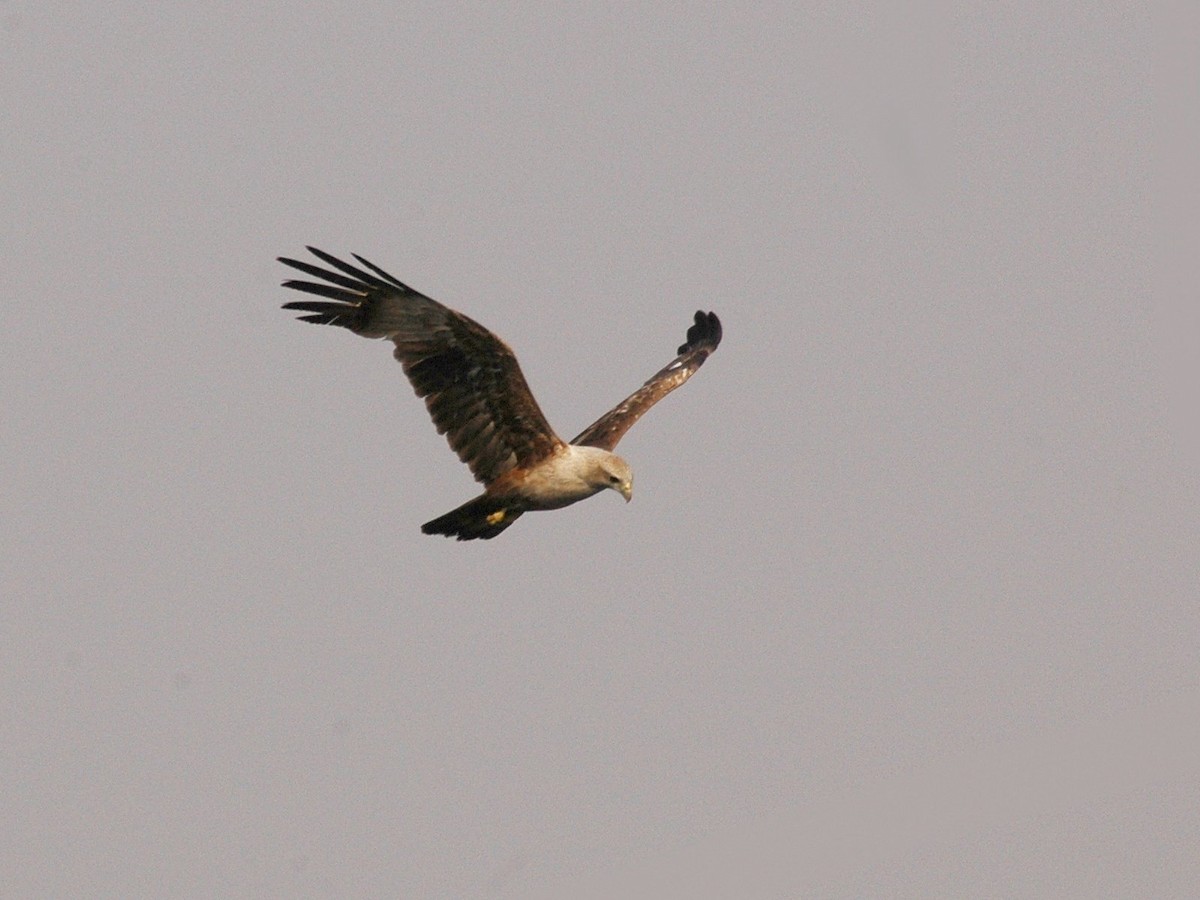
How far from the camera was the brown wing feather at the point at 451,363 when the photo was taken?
56.4 feet

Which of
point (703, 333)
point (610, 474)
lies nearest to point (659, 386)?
point (703, 333)

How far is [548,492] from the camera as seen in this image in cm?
1822

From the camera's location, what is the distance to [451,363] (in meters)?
17.6

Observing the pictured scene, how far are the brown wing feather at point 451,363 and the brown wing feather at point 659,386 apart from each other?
2.28 m

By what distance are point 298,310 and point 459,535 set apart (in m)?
2.70

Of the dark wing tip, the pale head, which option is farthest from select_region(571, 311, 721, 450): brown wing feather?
the pale head

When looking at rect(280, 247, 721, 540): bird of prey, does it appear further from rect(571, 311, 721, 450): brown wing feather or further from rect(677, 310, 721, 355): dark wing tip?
rect(677, 310, 721, 355): dark wing tip

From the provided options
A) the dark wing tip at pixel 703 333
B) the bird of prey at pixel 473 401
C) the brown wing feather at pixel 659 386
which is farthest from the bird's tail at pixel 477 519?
the dark wing tip at pixel 703 333

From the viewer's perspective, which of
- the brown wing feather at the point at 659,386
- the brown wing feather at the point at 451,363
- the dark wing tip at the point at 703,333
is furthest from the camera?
the dark wing tip at the point at 703,333

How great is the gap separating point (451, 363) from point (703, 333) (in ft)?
23.4

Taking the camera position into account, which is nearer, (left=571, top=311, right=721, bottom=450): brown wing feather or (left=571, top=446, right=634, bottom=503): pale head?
(left=571, top=446, right=634, bottom=503): pale head

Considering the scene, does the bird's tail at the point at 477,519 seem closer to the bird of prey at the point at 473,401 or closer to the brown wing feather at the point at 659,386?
the bird of prey at the point at 473,401

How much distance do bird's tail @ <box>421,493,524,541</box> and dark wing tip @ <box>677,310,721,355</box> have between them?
610 cm

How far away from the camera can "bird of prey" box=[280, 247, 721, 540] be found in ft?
56.5
